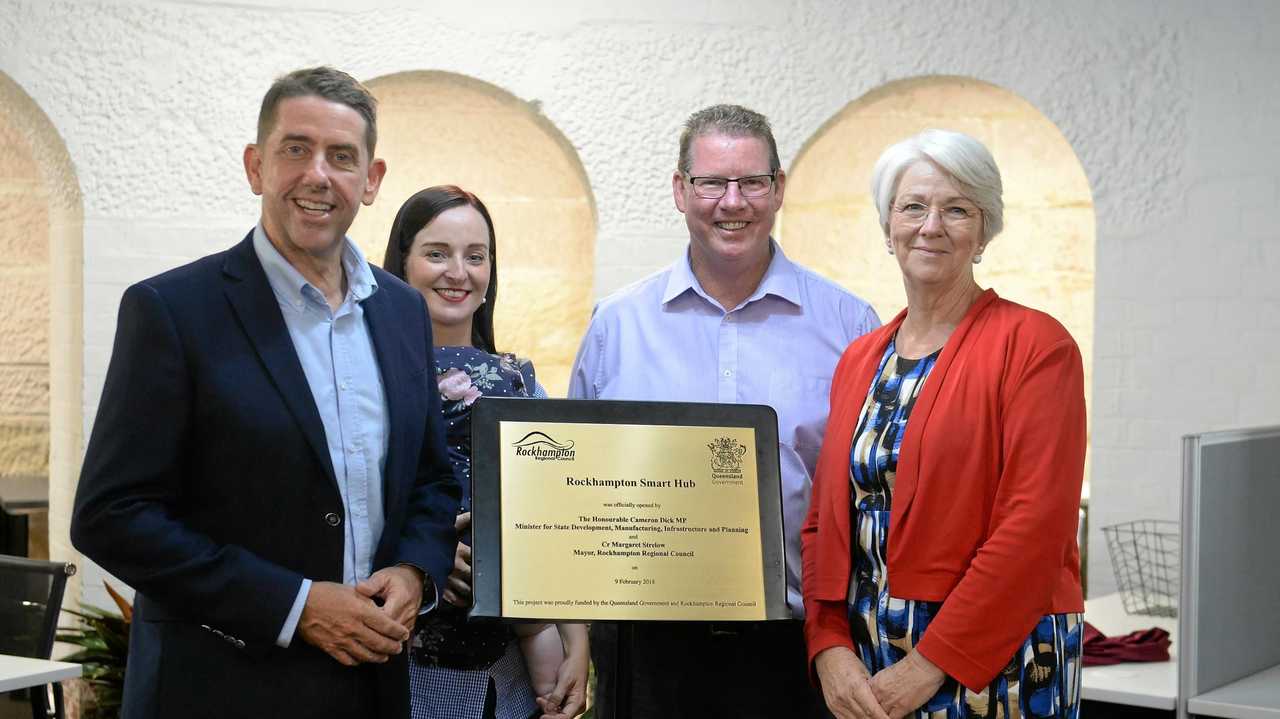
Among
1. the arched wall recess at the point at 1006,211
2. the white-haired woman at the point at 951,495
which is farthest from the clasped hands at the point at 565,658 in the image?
the arched wall recess at the point at 1006,211

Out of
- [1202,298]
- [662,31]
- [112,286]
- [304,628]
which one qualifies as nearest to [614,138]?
[662,31]

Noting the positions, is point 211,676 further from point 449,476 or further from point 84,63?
point 84,63

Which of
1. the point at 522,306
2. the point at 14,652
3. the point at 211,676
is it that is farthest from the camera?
the point at 522,306

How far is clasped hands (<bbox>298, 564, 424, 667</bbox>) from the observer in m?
1.94

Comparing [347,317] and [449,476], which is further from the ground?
[347,317]

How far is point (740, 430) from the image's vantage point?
236 cm

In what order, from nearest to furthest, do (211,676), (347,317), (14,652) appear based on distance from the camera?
(211,676) → (347,317) → (14,652)

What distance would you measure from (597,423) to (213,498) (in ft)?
2.21

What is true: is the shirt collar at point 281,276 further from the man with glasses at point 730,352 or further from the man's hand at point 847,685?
the man's hand at point 847,685

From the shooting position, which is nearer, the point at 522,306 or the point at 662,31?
the point at 662,31

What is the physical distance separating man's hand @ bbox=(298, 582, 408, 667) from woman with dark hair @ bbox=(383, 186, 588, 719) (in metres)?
0.44

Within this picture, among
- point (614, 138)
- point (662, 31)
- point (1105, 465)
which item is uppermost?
point (662, 31)

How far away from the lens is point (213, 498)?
1.93 metres

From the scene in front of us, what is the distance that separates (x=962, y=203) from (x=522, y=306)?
4030 mm
